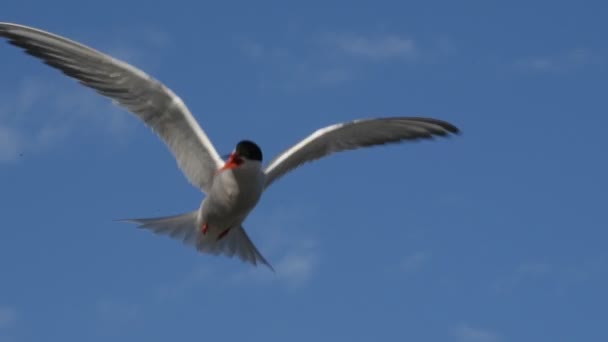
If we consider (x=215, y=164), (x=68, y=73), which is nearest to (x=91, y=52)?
(x=68, y=73)

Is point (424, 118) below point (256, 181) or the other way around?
the other way around

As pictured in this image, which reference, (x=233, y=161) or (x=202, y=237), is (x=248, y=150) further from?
(x=202, y=237)

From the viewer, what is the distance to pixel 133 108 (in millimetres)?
15820

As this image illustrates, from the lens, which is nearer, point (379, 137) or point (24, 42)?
point (24, 42)

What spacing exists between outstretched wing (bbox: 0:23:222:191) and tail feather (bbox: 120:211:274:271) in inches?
16.5

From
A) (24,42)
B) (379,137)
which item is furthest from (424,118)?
(24,42)

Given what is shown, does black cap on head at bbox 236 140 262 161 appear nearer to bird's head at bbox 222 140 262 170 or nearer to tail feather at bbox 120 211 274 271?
bird's head at bbox 222 140 262 170

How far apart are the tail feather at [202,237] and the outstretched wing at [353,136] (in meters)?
0.76

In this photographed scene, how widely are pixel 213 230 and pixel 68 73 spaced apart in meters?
2.11

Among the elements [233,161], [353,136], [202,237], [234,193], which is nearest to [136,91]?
[233,161]

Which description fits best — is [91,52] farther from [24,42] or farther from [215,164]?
[215,164]

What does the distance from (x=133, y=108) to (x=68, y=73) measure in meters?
0.73

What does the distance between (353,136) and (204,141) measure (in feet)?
4.98

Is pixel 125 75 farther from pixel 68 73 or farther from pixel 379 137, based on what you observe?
pixel 379 137
